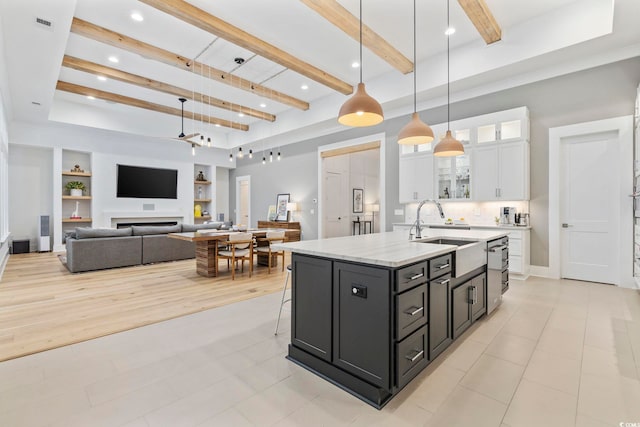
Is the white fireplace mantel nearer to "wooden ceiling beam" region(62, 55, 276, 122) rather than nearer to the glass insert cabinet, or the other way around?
"wooden ceiling beam" region(62, 55, 276, 122)

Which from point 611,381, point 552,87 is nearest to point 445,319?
point 611,381

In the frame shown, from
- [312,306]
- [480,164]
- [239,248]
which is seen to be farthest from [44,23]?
[480,164]

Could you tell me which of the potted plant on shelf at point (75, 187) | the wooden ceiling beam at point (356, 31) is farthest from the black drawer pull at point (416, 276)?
the potted plant on shelf at point (75, 187)

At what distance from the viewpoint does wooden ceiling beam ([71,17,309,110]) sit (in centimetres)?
416

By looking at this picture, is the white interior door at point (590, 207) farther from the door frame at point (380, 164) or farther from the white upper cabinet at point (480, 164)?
the door frame at point (380, 164)

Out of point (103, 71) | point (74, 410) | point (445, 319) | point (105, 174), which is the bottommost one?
point (74, 410)

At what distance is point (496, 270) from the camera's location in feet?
10.8

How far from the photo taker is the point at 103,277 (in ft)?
16.3

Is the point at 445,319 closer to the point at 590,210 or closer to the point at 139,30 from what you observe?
the point at 590,210

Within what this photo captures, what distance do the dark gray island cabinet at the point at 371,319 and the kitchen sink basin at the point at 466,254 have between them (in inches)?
2.7

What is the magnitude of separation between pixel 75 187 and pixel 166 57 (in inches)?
224

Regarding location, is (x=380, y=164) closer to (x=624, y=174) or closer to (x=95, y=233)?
(x=624, y=174)

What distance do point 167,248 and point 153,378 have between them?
463 centimetres

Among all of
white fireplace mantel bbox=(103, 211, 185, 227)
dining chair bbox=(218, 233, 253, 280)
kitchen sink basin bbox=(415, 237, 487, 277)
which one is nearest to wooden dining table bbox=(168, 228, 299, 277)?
dining chair bbox=(218, 233, 253, 280)
